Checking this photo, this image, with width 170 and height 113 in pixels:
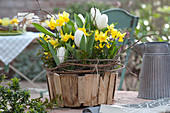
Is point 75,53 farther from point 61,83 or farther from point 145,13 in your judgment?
point 145,13

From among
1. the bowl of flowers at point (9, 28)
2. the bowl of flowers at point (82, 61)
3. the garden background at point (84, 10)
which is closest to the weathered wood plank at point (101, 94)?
the bowl of flowers at point (82, 61)

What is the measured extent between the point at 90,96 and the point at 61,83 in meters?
0.15

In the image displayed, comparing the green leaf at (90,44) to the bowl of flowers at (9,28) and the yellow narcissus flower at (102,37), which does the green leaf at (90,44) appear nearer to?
the yellow narcissus flower at (102,37)

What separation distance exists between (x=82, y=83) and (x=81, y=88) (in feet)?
0.09

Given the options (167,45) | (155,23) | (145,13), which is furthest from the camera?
(155,23)

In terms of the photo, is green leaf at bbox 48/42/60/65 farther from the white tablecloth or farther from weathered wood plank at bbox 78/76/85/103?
the white tablecloth

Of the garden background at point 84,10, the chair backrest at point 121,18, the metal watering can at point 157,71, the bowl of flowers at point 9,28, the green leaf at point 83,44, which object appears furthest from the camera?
the garden background at point 84,10

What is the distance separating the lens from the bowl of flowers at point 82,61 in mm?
1203

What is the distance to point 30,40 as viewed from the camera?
6.46ft

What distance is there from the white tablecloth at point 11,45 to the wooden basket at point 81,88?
761 mm

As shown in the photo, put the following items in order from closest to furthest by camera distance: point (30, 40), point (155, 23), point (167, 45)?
point (167, 45) < point (30, 40) < point (155, 23)

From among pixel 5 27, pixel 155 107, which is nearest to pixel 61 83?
pixel 155 107

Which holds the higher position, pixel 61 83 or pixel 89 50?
pixel 89 50

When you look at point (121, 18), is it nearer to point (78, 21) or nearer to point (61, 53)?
point (78, 21)
